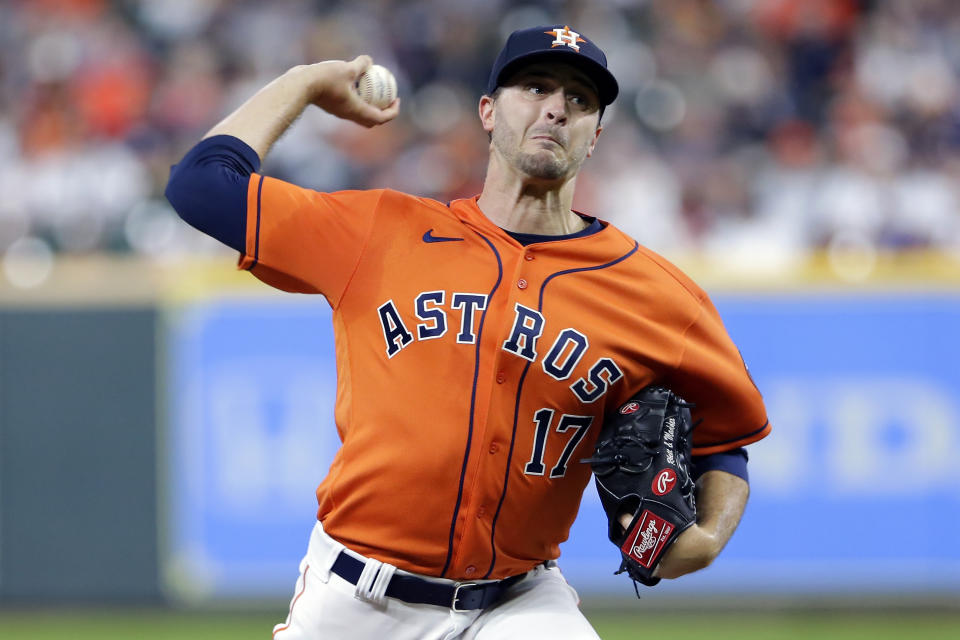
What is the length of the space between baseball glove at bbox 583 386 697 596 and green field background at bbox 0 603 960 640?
374cm

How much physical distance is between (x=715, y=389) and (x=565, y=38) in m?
1.01

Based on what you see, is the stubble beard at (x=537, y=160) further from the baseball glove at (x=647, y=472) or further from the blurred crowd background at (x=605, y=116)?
the blurred crowd background at (x=605, y=116)

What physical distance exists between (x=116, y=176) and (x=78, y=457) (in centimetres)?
240

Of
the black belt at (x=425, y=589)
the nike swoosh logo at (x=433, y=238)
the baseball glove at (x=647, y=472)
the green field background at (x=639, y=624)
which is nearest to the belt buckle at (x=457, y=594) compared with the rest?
the black belt at (x=425, y=589)

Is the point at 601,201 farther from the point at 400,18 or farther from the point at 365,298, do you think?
the point at 365,298

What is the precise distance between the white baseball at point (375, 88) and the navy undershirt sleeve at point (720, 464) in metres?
1.30

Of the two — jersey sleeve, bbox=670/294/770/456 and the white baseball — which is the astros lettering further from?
the white baseball

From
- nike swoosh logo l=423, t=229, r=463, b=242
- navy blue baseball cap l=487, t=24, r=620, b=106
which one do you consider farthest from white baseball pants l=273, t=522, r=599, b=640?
navy blue baseball cap l=487, t=24, r=620, b=106

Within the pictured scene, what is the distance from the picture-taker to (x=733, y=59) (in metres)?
9.75

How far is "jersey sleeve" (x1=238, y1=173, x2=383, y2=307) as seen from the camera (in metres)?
3.16

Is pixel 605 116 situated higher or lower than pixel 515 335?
higher

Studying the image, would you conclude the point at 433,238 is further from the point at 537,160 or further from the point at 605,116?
the point at 605,116

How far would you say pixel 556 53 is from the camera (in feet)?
10.8

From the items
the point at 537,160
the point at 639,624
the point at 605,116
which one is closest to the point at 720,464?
the point at 537,160
